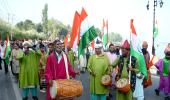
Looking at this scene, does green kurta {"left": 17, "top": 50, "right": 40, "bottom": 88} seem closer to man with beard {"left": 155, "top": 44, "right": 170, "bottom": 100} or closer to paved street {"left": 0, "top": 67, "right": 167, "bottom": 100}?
paved street {"left": 0, "top": 67, "right": 167, "bottom": 100}

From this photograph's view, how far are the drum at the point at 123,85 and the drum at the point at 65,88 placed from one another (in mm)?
886

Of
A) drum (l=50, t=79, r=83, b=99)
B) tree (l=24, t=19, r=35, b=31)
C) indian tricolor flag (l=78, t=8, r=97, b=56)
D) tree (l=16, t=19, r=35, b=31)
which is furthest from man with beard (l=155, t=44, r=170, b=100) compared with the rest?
tree (l=16, t=19, r=35, b=31)

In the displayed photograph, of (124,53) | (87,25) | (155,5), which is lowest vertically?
(124,53)

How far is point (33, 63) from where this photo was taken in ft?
37.5

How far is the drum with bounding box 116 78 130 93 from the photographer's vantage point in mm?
8234

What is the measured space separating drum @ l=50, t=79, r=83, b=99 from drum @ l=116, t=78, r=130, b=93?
0.89 metres

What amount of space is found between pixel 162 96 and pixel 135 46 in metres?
4.81

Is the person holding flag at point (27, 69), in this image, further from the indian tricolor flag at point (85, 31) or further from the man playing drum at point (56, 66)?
the man playing drum at point (56, 66)

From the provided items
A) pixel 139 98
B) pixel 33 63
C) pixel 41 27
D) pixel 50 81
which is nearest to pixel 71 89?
pixel 50 81

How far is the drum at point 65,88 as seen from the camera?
306 inches

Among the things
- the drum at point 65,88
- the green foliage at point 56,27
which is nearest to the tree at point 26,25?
the green foliage at point 56,27

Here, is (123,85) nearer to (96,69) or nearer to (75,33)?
(96,69)

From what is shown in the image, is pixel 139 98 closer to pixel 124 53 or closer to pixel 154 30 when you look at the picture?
pixel 124 53

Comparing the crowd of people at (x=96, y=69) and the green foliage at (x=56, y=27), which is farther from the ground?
the green foliage at (x=56, y=27)
